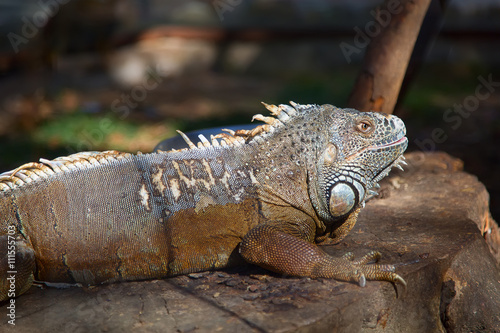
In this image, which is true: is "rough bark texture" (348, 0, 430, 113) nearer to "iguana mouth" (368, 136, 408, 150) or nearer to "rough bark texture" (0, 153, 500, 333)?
"rough bark texture" (0, 153, 500, 333)

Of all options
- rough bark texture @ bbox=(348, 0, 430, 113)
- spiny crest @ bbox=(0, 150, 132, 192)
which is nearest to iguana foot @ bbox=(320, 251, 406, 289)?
spiny crest @ bbox=(0, 150, 132, 192)

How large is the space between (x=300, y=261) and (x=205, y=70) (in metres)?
10.6

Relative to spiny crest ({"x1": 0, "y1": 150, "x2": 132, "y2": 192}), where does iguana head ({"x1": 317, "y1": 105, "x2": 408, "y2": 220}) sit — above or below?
below

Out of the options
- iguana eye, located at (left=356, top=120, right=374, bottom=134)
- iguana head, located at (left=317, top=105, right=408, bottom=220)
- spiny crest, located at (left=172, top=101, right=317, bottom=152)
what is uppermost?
spiny crest, located at (left=172, top=101, right=317, bottom=152)

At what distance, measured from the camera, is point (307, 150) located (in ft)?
12.3

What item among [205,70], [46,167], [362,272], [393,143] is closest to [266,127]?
[393,143]

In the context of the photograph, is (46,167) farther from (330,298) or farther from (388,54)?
(388,54)

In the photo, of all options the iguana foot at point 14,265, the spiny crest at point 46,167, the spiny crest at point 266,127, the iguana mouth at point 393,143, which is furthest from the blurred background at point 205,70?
the iguana foot at point 14,265

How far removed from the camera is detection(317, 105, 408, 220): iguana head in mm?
3694

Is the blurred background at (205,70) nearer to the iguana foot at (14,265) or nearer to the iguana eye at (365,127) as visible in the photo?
the iguana eye at (365,127)

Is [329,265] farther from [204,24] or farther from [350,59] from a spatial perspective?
[204,24]

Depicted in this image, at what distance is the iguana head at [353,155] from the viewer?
3.69m

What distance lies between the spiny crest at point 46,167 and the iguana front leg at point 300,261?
1.17 meters

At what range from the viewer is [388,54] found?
510 centimetres
